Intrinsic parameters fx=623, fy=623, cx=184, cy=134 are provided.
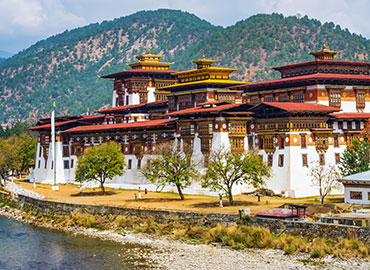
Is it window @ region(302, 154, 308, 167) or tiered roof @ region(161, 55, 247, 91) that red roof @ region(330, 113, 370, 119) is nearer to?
window @ region(302, 154, 308, 167)

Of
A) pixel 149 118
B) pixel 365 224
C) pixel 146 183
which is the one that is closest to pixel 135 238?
pixel 365 224

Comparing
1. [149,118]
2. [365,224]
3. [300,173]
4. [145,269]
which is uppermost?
[149,118]

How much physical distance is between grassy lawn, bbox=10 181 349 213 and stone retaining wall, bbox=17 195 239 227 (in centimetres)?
186

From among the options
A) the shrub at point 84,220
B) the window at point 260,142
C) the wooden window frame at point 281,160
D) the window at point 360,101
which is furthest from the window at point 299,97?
the shrub at point 84,220

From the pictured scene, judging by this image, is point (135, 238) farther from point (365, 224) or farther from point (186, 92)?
point (186, 92)

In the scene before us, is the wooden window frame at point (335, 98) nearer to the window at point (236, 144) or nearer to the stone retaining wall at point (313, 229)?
the window at point (236, 144)

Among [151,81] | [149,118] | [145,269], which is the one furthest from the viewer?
[151,81]

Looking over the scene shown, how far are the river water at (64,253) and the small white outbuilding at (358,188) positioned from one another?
21201 millimetres

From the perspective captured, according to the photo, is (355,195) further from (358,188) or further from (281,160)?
(281,160)

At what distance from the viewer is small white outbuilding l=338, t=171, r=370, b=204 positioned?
58875mm

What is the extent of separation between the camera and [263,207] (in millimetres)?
60344

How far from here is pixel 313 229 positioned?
158 feet

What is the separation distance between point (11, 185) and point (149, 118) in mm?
24060

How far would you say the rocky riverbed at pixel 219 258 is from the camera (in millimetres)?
43812
